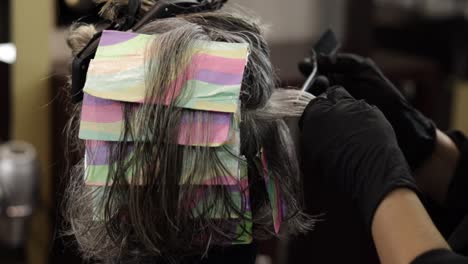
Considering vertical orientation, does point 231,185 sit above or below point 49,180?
above

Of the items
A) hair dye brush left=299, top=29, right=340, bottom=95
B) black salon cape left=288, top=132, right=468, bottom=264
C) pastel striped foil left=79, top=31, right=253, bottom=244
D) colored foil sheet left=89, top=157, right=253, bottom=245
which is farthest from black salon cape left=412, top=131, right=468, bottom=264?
pastel striped foil left=79, top=31, right=253, bottom=244

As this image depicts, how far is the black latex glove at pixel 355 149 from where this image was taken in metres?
1.07

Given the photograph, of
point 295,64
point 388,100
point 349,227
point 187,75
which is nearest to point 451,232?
point 388,100

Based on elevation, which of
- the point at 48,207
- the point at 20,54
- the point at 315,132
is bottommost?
the point at 48,207

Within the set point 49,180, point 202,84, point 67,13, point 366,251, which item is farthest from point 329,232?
point 202,84

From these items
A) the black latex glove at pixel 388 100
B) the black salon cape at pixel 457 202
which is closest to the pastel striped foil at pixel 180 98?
the black latex glove at pixel 388 100

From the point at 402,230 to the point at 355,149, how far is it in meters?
0.15

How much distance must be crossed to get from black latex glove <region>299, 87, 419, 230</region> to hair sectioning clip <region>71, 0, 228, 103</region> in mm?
249

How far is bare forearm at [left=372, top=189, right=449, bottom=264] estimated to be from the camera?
1013mm

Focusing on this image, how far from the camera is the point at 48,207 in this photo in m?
2.90

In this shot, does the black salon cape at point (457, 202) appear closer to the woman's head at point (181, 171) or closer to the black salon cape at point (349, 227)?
the black salon cape at point (349, 227)

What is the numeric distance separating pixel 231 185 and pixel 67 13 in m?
1.95

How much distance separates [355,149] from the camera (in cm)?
111

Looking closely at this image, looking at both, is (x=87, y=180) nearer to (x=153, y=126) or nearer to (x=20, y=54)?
(x=153, y=126)
